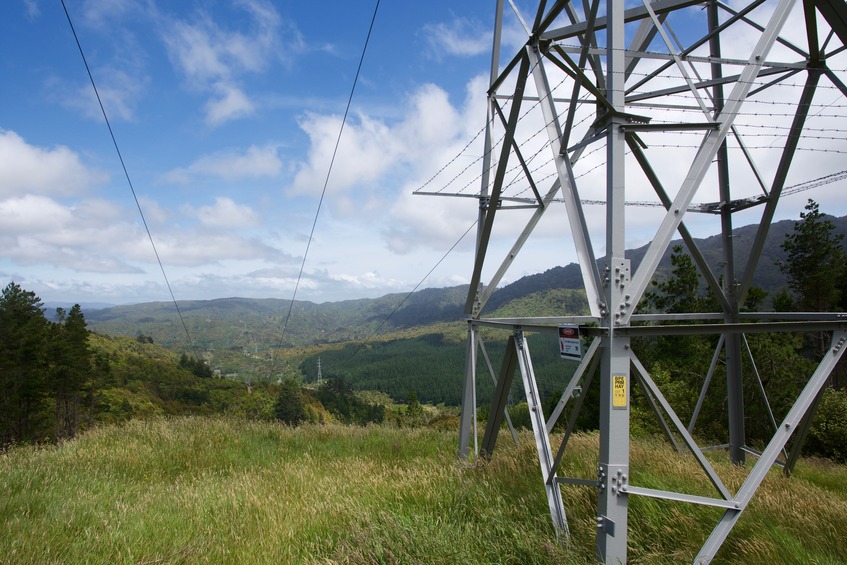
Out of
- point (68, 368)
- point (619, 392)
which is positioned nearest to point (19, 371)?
point (68, 368)

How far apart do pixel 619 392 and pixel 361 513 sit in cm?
302

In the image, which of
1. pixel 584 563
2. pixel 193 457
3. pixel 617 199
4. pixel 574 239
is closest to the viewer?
pixel 584 563

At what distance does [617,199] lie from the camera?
4.54 metres

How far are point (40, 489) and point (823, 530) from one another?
9.18 m

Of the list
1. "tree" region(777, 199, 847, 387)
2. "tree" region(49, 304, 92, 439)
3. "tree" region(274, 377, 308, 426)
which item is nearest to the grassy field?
"tree" region(777, 199, 847, 387)

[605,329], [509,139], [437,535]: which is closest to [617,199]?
[605,329]

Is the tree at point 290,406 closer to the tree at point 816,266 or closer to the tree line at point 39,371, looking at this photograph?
the tree line at point 39,371

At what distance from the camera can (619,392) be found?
4.38 metres

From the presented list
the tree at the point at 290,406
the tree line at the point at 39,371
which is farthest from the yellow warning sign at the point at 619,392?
the tree at the point at 290,406

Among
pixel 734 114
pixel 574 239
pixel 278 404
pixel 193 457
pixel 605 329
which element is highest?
pixel 734 114

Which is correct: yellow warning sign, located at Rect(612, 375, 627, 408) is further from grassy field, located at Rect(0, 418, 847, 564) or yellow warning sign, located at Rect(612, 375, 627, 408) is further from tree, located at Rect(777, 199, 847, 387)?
tree, located at Rect(777, 199, 847, 387)

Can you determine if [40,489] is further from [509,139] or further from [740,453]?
[740,453]

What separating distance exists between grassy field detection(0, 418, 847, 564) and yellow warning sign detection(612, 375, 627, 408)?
131 cm

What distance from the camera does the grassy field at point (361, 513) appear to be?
15.0 ft
